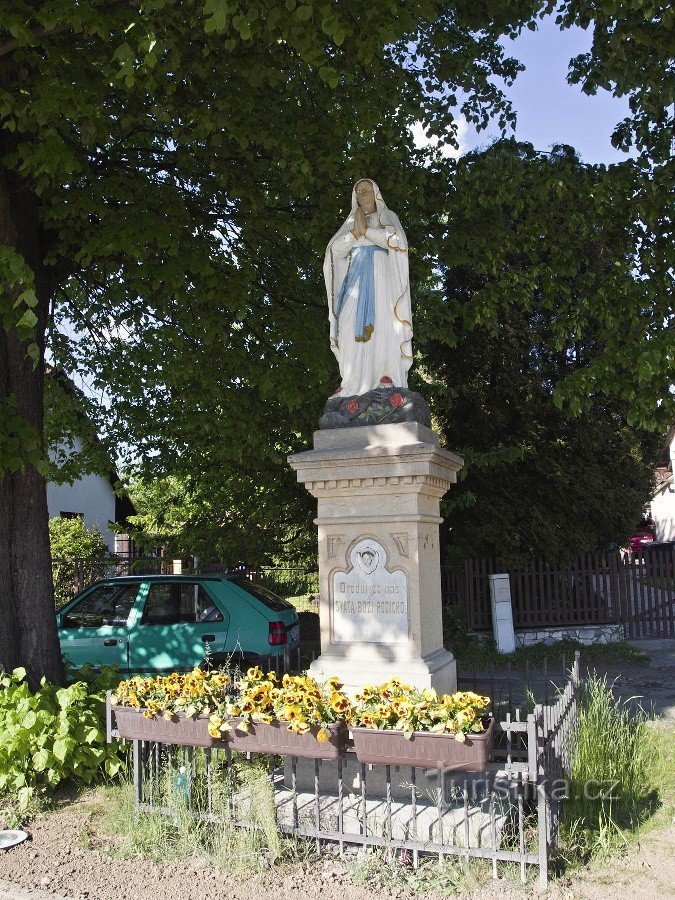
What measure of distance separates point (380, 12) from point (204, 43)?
1.99m

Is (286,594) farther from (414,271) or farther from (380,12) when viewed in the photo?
(380,12)

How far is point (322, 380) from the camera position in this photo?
363 inches

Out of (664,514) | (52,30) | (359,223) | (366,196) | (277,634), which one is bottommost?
(277,634)

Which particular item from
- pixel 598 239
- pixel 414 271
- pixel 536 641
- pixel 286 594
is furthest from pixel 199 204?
pixel 286 594

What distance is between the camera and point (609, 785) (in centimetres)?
530

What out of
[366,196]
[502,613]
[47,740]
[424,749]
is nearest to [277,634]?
[47,740]

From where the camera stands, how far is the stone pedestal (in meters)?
5.32

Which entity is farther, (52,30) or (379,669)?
(52,30)

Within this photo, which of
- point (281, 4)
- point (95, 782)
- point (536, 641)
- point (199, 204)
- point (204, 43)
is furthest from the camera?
point (536, 641)

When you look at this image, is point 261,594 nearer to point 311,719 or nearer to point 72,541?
point 311,719

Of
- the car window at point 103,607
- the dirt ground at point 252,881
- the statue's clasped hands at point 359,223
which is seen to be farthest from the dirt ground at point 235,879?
the statue's clasped hands at point 359,223

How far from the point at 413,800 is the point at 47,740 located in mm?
2835

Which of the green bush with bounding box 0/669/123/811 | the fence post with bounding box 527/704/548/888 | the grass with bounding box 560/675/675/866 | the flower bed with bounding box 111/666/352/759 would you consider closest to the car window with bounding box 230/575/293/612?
the green bush with bounding box 0/669/123/811

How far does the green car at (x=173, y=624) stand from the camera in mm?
8523
